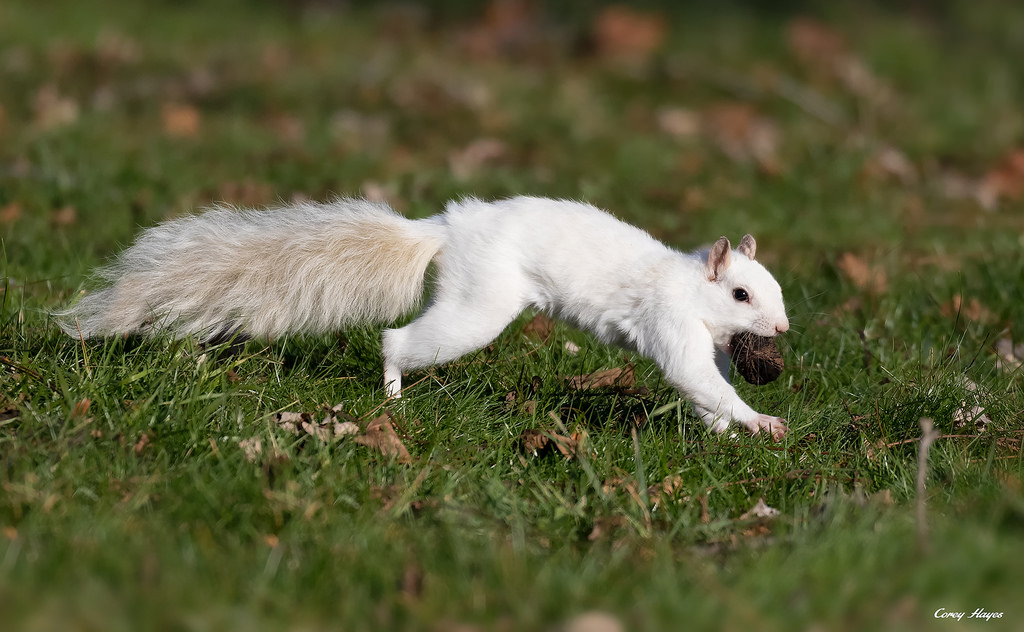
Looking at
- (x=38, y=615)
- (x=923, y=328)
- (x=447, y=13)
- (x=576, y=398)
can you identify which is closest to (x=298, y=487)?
(x=38, y=615)

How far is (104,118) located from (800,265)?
4412 mm

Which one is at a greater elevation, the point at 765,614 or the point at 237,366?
the point at 765,614

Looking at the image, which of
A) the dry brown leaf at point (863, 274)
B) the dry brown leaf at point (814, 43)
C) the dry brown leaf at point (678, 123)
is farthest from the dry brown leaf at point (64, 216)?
the dry brown leaf at point (814, 43)

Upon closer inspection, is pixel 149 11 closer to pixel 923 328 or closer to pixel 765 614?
pixel 923 328

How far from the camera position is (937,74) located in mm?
9750

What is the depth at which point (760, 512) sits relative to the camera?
281cm

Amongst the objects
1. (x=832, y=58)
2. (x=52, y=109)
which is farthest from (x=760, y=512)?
(x=832, y=58)

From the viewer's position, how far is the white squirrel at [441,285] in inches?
129

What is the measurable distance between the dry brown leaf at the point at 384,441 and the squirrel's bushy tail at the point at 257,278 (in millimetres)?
523

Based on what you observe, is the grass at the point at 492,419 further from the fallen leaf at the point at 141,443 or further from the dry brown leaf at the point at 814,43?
the dry brown leaf at the point at 814,43

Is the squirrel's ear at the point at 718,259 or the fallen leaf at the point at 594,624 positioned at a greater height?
the squirrel's ear at the point at 718,259

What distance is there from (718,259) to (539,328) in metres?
0.90

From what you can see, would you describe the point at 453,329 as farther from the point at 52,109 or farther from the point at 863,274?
the point at 52,109

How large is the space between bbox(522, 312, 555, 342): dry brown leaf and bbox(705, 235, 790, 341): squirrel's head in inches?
29.4
